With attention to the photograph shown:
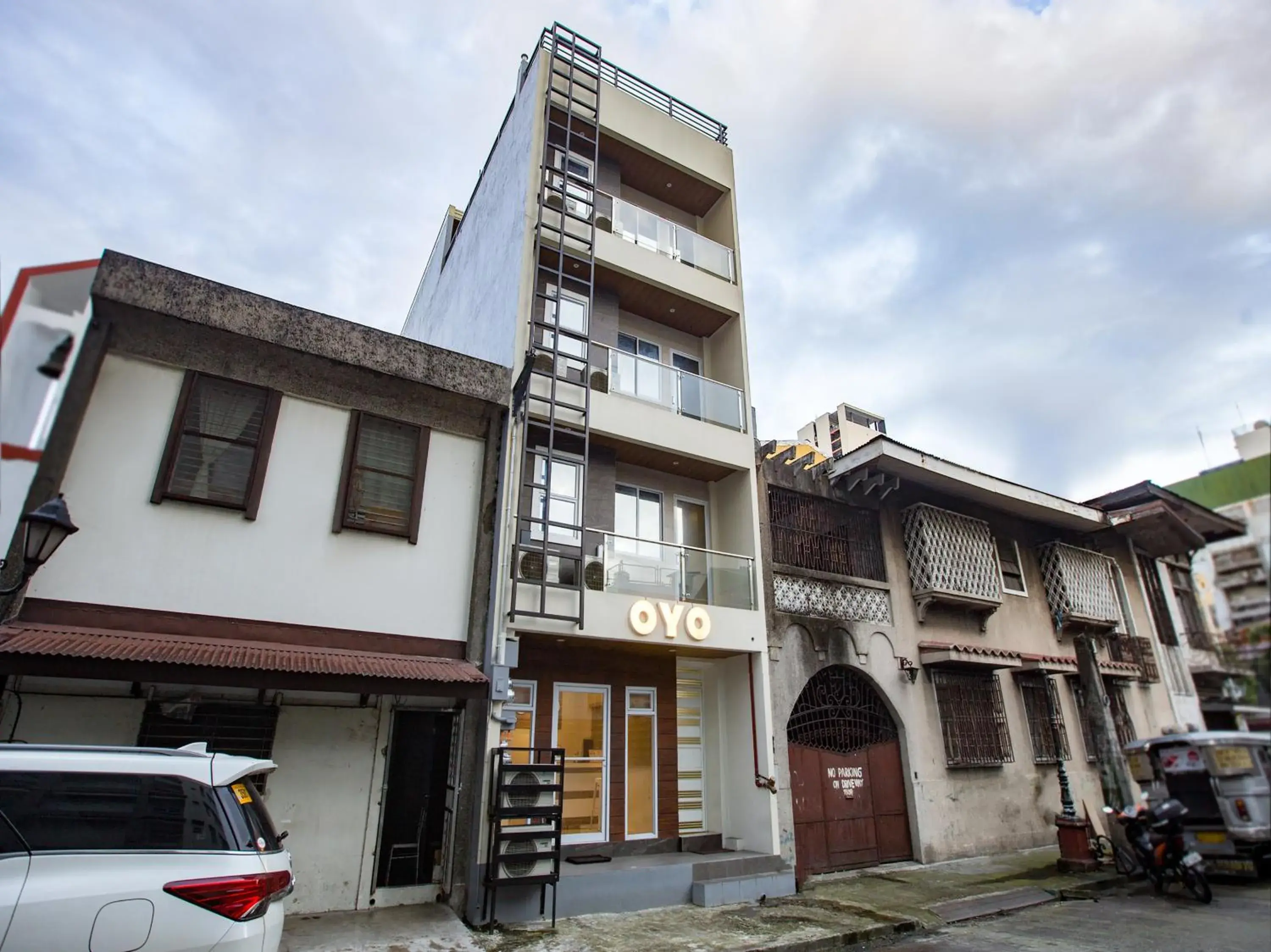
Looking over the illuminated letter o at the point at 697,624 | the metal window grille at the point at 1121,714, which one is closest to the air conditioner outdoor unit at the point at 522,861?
the illuminated letter o at the point at 697,624

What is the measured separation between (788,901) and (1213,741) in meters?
6.73

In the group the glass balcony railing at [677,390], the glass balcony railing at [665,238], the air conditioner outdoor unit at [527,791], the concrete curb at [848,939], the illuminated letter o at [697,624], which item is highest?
the glass balcony railing at [665,238]

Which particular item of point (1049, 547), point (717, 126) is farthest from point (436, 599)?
point (1049, 547)

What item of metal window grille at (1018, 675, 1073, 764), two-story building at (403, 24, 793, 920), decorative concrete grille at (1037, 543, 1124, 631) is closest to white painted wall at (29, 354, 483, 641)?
two-story building at (403, 24, 793, 920)

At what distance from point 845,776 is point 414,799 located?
8.02 m

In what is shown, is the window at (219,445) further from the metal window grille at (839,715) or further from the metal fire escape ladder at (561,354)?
the metal window grille at (839,715)

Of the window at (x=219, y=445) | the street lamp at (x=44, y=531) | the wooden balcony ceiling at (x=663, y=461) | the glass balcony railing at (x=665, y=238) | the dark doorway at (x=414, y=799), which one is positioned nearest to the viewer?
the street lamp at (x=44, y=531)

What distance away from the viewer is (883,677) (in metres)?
13.6

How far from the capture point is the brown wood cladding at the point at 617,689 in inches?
419

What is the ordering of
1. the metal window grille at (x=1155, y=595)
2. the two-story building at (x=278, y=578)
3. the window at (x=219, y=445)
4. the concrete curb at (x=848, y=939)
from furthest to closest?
the metal window grille at (x=1155, y=595) → the window at (x=219, y=445) → the concrete curb at (x=848, y=939) → the two-story building at (x=278, y=578)

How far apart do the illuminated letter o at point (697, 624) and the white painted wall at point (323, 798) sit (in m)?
4.98

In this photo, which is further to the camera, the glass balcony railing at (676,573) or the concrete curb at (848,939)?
the glass balcony railing at (676,573)

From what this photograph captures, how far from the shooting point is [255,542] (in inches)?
334

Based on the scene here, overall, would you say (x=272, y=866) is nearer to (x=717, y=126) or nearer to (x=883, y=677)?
(x=883, y=677)
